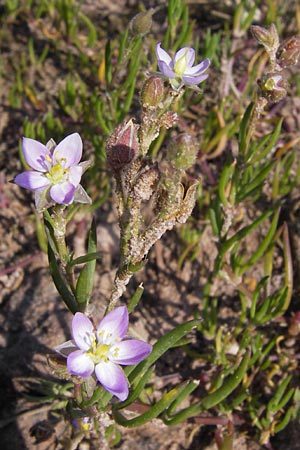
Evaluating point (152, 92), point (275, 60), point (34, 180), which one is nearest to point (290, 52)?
point (275, 60)

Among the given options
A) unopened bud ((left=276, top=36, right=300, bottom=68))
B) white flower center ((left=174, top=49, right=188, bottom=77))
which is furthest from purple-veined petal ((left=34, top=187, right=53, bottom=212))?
unopened bud ((left=276, top=36, right=300, bottom=68))

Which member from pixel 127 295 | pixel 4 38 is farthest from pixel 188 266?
pixel 4 38

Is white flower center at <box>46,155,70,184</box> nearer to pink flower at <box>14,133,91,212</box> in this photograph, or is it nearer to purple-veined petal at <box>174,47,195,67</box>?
pink flower at <box>14,133,91,212</box>

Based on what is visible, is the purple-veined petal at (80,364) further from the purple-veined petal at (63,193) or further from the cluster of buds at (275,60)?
the cluster of buds at (275,60)

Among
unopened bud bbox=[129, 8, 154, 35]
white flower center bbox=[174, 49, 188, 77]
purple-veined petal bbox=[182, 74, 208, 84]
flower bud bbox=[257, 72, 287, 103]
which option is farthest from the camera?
unopened bud bbox=[129, 8, 154, 35]

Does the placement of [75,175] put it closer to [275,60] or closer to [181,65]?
[181,65]

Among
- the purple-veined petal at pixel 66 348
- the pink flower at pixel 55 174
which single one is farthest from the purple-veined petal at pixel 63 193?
the purple-veined petal at pixel 66 348
